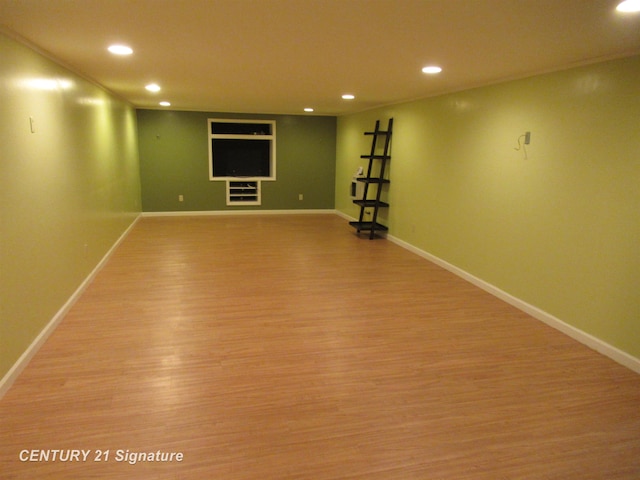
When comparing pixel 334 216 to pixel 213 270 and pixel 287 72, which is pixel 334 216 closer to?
pixel 213 270

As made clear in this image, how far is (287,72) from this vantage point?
397 centimetres

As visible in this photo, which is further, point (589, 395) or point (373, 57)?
point (373, 57)

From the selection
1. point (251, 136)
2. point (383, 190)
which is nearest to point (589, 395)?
point (383, 190)

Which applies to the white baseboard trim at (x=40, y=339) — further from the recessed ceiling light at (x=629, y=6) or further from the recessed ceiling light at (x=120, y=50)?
the recessed ceiling light at (x=629, y=6)

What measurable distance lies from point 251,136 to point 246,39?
21.0ft

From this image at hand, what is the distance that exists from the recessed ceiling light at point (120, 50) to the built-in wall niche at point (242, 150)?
554 centimetres

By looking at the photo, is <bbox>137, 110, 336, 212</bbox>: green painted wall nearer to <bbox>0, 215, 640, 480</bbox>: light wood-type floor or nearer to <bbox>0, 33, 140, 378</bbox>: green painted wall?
<bbox>0, 33, 140, 378</bbox>: green painted wall

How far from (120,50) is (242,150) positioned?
5910 mm

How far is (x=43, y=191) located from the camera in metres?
3.13

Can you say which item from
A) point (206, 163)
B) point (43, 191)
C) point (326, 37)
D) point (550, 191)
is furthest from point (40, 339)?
point (206, 163)

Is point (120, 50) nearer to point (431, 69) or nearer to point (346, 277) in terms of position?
point (431, 69)

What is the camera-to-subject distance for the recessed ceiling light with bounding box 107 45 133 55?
3.14m

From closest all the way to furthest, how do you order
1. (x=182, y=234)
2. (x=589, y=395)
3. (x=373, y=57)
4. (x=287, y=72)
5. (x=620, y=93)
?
1. (x=589, y=395)
2. (x=620, y=93)
3. (x=373, y=57)
4. (x=287, y=72)
5. (x=182, y=234)

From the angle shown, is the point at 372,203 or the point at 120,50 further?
the point at 372,203
